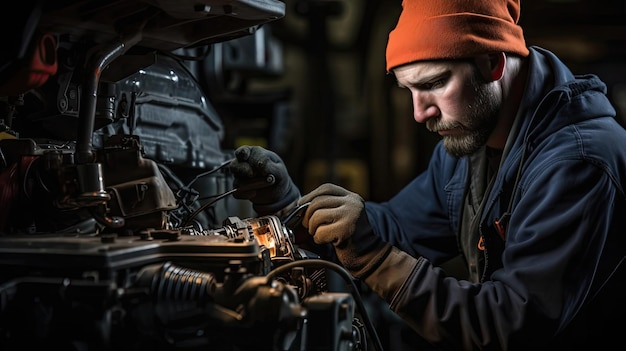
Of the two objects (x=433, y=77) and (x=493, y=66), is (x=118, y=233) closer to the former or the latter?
(x=433, y=77)

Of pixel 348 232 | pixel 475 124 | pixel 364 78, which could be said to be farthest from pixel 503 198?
pixel 364 78

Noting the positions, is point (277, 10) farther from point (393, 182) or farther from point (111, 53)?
point (393, 182)

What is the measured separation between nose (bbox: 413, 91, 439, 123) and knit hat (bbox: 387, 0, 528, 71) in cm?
10

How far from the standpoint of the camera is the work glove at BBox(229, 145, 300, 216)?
71.6 inches

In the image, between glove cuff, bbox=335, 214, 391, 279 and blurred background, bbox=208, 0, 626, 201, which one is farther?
blurred background, bbox=208, 0, 626, 201

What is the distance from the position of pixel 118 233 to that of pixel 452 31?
917 mm

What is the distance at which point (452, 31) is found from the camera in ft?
5.42

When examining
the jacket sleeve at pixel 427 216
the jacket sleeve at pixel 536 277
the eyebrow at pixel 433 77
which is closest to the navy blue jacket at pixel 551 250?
the jacket sleeve at pixel 536 277

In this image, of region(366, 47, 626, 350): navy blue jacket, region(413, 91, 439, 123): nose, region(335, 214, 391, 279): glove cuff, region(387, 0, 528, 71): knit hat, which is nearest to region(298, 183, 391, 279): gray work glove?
region(335, 214, 391, 279): glove cuff

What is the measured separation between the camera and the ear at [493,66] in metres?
1.72

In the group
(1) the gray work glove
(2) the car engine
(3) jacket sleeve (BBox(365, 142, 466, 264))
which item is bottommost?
(3) jacket sleeve (BBox(365, 142, 466, 264))

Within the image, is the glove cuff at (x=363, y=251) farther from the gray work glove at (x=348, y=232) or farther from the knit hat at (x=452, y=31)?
the knit hat at (x=452, y=31)

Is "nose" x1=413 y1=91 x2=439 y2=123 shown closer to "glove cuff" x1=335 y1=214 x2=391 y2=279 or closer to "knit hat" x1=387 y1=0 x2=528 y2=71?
"knit hat" x1=387 y1=0 x2=528 y2=71

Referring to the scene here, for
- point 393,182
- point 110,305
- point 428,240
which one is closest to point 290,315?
point 110,305
